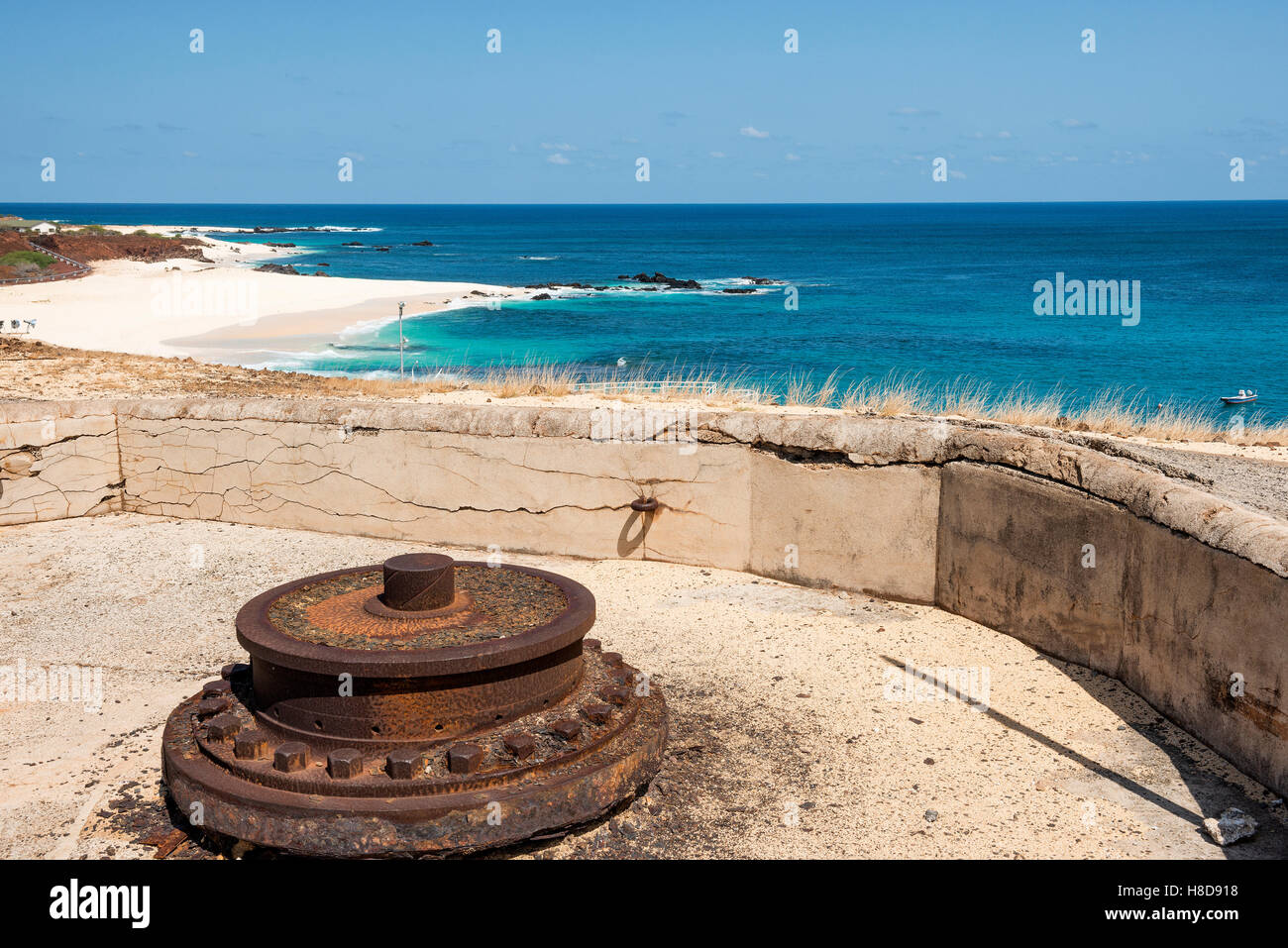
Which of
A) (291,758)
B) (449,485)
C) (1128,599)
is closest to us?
(291,758)

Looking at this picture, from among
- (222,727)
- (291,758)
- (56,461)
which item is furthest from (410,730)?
(56,461)

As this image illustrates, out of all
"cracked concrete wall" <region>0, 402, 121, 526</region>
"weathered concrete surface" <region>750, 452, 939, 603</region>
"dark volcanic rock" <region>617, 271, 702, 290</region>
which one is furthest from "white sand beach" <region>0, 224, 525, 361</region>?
"weathered concrete surface" <region>750, 452, 939, 603</region>

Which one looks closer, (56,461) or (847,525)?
(847,525)

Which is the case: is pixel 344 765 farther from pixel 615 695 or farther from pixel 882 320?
pixel 882 320

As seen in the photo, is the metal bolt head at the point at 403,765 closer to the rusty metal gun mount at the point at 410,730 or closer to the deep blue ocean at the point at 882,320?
the rusty metal gun mount at the point at 410,730

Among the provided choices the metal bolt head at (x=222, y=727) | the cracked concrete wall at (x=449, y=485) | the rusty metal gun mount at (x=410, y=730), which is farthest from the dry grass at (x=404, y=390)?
the metal bolt head at (x=222, y=727)

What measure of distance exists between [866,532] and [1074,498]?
4.39 feet

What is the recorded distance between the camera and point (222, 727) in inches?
153

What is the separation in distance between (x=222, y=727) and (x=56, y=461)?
15.9 ft

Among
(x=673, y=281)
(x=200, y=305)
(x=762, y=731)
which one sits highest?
(x=673, y=281)

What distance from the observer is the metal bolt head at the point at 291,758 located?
3662 millimetres

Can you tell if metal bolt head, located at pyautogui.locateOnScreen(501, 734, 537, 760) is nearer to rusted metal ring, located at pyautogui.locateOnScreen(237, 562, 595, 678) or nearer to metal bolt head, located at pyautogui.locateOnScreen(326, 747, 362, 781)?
rusted metal ring, located at pyautogui.locateOnScreen(237, 562, 595, 678)

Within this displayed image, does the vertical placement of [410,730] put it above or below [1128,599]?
below

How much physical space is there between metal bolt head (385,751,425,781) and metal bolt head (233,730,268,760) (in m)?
0.51
